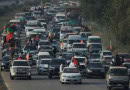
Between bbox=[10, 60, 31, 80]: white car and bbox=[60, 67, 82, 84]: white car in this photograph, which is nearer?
bbox=[60, 67, 82, 84]: white car

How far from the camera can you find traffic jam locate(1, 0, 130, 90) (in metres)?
47.1

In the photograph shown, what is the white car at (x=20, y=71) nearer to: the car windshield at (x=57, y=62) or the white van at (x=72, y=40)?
the car windshield at (x=57, y=62)

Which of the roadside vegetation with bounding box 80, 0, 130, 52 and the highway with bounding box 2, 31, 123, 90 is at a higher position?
the roadside vegetation with bounding box 80, 0, 130, 52

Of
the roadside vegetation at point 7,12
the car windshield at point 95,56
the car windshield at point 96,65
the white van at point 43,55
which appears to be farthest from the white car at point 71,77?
the roadside vegetation at point 7,12

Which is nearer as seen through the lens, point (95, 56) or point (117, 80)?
point (117, 80)

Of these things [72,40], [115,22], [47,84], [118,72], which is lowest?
[47,84]

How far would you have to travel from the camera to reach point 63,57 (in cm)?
6134

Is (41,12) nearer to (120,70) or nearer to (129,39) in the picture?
(129,39)

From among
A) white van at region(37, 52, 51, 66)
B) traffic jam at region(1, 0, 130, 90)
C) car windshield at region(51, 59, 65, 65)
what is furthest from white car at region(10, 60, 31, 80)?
white van at region(37, 52, 51, 66)

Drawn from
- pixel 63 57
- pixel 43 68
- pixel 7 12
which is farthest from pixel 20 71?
pixel 7 12

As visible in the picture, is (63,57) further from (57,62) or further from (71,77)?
(71,77)

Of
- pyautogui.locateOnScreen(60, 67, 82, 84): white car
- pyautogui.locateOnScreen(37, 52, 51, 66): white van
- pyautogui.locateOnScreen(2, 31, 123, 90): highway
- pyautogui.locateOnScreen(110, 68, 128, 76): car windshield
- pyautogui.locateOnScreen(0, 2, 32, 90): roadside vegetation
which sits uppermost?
pyautogui.locateOnScreen(0, 2, 32, 90): roadside vegetation

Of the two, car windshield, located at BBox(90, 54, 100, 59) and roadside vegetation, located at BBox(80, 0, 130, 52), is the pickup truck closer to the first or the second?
car windshield, located at BBox(90, 54, 100, 59)

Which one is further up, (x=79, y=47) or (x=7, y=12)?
(x=7, y=12)
